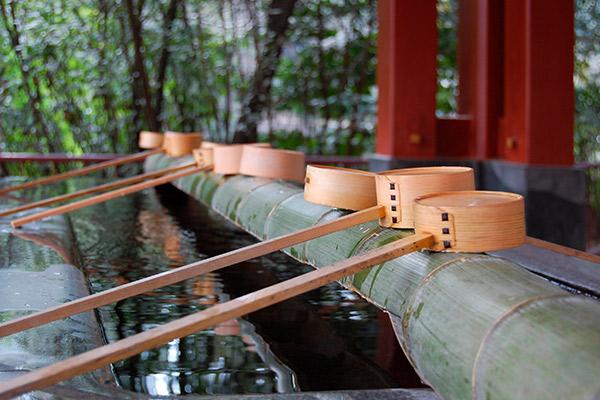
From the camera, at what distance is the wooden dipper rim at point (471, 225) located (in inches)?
44.5

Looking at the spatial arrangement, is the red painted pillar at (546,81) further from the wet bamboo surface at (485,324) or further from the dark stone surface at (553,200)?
the wet bamboo surface at (485,324)

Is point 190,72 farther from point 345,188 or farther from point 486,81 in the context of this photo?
point 345,188

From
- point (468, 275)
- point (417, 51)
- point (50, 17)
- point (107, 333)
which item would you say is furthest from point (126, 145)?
point (468, 275)

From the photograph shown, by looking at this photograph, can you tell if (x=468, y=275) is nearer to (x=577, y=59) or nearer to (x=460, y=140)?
(x=460, y=140)

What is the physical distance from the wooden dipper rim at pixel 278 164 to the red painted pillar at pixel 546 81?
7.96 ft

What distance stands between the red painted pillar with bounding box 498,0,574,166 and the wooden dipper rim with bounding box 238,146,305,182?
7.96 feet

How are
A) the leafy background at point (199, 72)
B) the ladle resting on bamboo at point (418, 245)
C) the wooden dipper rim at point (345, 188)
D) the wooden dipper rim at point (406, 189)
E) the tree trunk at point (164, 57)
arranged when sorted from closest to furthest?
the ladle resting on bamboo at point (418, 245) → the wooden dipper rim at point (406, 189) → the wooden dipper rim at point (345, 188) → the leafy background at point (199, 72) → the tree trunk at point (164, 57)

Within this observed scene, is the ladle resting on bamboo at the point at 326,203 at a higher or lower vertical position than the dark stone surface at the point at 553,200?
higher

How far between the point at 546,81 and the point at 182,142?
235 centimetres

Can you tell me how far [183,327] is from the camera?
93cm

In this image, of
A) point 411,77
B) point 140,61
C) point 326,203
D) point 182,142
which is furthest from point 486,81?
point 326,203

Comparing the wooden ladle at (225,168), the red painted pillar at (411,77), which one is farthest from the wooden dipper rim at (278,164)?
the red painted pillar at (411,77)

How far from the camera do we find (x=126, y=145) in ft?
28.0

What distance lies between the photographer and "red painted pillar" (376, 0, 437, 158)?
5.19 meters
